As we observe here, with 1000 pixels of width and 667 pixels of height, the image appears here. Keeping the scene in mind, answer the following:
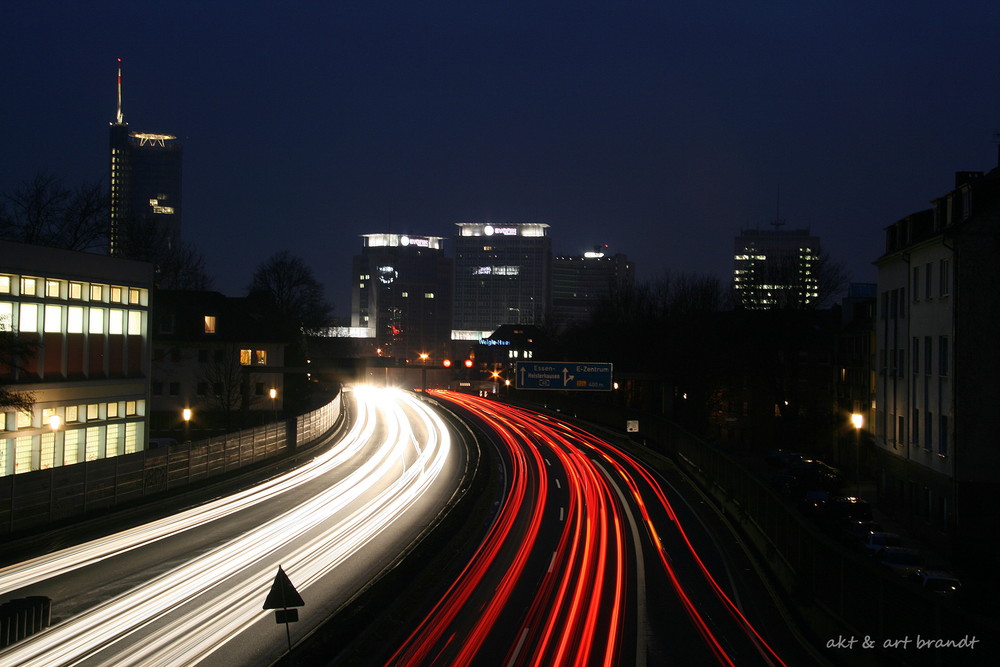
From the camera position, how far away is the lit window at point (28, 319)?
3153 centimetres

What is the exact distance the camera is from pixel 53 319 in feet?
109

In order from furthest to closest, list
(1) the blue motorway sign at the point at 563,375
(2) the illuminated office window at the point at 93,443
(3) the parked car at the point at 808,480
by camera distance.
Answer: (1) the blue motorway sign at the point at 563,375, (3) the parked car at the point at 808,480, (2) the illuminated office window at the point at 93,443

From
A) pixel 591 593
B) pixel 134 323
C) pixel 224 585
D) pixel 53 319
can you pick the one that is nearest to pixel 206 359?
pixel 134 323

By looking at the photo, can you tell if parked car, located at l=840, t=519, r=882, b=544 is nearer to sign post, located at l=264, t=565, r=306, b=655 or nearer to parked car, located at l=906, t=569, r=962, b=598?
parked car, located at l=906, t=569, r=962, b=598

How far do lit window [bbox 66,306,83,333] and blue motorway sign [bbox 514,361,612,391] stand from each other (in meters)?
21.8

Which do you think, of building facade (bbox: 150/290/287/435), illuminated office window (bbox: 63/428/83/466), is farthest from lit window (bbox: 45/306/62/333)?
building facade (bbox: 150/290/287/435)

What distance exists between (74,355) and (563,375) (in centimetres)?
2459

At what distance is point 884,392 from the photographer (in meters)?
40.0

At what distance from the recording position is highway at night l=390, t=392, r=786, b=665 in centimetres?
1541

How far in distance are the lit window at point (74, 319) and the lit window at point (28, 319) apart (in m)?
1.67

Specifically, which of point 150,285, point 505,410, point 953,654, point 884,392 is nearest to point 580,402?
point 505,410

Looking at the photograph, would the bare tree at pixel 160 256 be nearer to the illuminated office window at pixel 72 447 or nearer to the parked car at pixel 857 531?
the illuminated office window at pixel 72 447

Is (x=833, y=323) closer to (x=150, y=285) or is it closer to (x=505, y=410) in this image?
(x=505, y=410)

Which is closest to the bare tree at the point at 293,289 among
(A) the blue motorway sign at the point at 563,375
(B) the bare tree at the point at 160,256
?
(B) the bare tree at the point at 160,256
